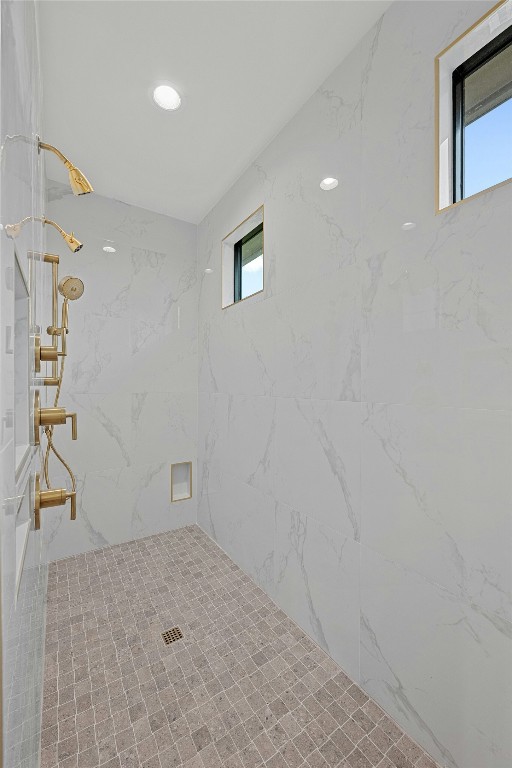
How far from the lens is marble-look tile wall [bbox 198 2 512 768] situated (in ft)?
3.12

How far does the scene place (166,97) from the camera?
5.30 ft

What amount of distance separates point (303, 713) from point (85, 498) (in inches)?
74.2

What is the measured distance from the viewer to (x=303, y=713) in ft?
4.07

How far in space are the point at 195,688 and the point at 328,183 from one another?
226cm

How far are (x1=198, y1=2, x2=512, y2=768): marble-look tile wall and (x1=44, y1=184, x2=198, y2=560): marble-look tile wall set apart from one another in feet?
3.70

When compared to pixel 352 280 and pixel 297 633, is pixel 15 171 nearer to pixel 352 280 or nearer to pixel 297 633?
pixel 352 280

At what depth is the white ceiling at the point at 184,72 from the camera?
1.26 metres

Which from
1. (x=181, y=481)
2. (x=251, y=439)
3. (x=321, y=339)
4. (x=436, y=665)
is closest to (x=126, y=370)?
(x=181, y=481)

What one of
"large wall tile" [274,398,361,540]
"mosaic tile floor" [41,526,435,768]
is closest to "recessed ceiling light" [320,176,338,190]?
"large wall tile" [274,398,361,540]

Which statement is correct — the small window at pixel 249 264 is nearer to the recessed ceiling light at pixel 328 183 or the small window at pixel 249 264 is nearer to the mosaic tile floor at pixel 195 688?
the recessed ceiling light at pixel 328 183

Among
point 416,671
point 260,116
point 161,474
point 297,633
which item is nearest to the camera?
point 416,671

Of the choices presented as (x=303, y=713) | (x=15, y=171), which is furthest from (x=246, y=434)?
(x=15, y=171)

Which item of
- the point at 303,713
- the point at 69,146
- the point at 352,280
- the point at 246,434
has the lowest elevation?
the point at 303,713

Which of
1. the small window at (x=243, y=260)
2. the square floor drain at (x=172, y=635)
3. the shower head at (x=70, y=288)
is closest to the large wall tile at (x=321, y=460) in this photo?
the square floor drain at (x=172, y=635)
